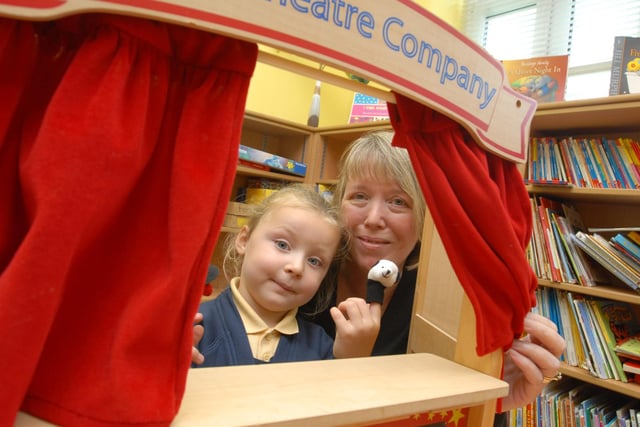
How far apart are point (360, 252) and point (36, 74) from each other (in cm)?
86

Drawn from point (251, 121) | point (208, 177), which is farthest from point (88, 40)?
point (251, 121)

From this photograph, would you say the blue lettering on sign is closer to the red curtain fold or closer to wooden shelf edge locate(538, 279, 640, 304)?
the red curtain fold

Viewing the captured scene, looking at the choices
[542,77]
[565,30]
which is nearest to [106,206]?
[542,77]

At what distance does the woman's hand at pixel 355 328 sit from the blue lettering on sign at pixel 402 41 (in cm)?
46

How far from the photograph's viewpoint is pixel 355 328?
2.84 feet

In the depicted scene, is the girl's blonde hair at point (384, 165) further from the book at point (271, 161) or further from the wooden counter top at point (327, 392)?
the book at point (271, 161)

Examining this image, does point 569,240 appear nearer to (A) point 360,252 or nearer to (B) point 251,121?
(A) point 360,252

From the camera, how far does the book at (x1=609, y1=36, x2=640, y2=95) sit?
6.43 ft

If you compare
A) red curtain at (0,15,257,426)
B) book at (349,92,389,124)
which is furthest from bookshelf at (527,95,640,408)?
red curtain at (0,15,257,426)

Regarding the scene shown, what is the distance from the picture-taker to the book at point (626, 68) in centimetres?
196

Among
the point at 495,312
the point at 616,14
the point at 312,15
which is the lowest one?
the point at 495,312

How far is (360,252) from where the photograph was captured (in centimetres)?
115

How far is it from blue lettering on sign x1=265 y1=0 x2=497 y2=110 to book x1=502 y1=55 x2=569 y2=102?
181 cm

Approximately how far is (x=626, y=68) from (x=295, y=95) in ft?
6.46
